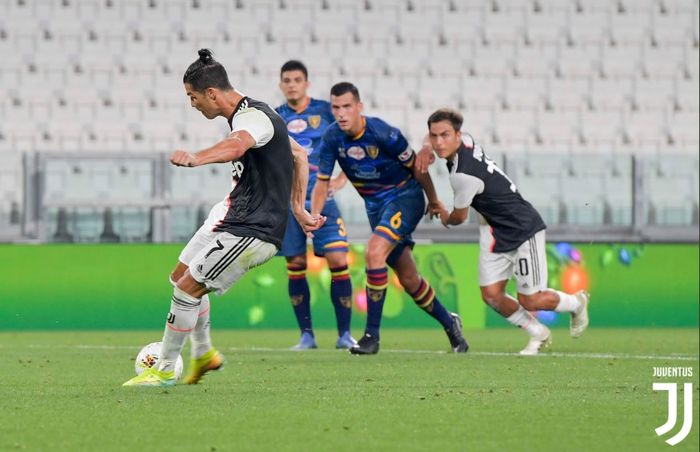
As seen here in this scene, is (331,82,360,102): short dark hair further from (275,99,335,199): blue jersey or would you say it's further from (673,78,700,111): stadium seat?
(673,78,700,111): stadium seat

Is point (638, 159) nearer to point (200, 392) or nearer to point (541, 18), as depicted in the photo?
point (541, 18)

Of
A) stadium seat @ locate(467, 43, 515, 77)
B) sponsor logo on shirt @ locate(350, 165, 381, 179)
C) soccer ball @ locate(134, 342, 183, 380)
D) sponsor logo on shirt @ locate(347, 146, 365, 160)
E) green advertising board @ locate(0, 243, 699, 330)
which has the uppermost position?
stadium seat @ locate(467, 43, 515, 77)

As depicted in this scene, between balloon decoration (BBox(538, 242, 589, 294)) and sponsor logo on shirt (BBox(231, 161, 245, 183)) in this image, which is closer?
sponsor logo on shirt (BBox(231, 161, 245, 183))

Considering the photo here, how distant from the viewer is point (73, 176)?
1472 centimetres

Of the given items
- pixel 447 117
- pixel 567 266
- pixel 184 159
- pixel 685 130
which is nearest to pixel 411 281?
pixel 447 117

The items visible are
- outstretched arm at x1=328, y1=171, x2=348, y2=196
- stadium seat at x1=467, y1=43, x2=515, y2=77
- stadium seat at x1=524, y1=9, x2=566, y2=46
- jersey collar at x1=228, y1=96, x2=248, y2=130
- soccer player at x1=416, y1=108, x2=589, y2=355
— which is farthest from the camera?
stadium seat at x1=524, y1=9, x2=566, y2=46

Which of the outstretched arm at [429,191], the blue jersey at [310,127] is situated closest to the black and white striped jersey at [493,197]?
the outstretched arm at [429,191]

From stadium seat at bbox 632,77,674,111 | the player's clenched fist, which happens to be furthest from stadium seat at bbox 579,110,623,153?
the player's clenched fist

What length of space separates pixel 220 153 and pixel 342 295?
187 inches

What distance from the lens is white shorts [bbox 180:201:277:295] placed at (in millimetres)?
6938

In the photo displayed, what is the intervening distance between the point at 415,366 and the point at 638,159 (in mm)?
7830

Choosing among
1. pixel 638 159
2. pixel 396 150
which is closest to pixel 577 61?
pixel 638 159

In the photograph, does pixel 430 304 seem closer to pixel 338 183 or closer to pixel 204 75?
pixel 338 183

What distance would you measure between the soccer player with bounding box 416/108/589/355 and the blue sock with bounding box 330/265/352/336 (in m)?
1.27
